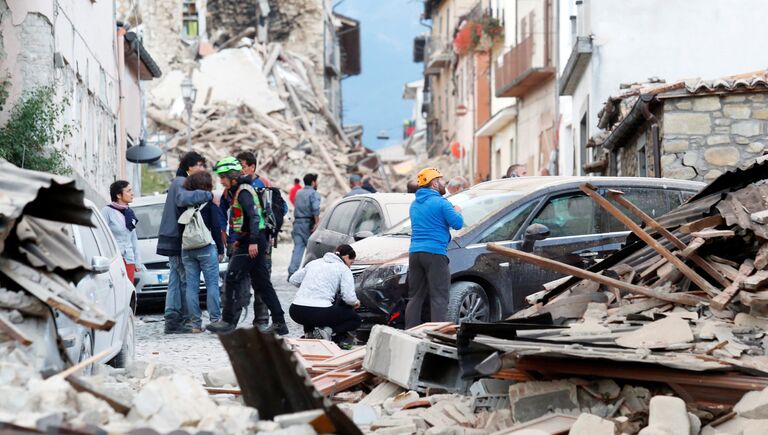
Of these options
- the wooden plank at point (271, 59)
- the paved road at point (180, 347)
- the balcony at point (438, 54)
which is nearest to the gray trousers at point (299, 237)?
the paved road at point (180, 347)

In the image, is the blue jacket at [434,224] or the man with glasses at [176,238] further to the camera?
the man with glasses at [176,238]

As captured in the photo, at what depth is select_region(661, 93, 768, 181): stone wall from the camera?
16.8 metres

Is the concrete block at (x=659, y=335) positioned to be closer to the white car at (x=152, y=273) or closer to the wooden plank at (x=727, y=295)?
the wooden plank at (x=727, y=295)

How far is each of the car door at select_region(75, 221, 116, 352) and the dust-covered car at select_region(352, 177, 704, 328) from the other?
364cm

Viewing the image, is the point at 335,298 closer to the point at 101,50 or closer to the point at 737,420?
the point at 737,420

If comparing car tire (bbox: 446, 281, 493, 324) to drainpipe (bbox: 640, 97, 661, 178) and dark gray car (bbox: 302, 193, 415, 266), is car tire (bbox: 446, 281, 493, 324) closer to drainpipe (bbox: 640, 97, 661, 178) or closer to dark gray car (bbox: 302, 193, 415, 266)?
dark gray car (bbox: 302, 193, 415, 266)

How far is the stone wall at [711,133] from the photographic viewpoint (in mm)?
16781

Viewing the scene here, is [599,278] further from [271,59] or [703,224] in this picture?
[271,59]

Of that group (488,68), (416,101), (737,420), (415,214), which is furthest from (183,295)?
(416,101)

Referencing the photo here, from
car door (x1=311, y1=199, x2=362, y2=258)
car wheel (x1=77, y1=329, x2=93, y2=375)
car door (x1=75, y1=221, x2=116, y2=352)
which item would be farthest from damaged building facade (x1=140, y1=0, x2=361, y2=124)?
car wheel (x1=77, y1=329, x2=93, y2=375)

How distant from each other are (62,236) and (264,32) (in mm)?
50384

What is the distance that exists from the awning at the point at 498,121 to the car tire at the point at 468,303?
26593mm

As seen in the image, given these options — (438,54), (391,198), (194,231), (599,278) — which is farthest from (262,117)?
(599,278)

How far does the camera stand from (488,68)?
45.3 meters
